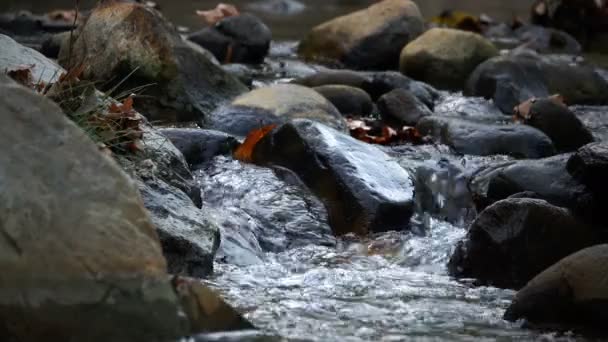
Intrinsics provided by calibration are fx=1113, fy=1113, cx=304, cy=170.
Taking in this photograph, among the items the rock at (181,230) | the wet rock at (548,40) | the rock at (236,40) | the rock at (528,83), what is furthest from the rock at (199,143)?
the wet rock at (548,40)

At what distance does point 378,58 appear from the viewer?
505 inches

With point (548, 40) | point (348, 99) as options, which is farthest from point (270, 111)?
point (548, 40)

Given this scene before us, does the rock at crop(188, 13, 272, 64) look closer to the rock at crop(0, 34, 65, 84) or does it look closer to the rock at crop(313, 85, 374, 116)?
the rock at crop(313, 85, 374, 116)

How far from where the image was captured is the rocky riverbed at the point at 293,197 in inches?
136

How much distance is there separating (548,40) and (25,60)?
471 inches

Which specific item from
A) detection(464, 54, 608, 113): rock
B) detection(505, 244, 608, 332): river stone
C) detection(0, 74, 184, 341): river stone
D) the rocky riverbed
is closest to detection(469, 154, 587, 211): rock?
the rocky riverbed

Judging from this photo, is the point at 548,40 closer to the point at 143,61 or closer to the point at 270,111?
the point at 270,111

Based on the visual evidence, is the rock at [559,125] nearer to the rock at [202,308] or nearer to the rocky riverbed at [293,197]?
the rocky riverbed at [293,197]

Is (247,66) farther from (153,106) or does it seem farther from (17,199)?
(17,199)

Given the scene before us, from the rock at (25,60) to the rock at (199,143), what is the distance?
1009 millimetres

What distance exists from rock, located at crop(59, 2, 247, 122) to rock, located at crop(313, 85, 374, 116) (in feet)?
3.56

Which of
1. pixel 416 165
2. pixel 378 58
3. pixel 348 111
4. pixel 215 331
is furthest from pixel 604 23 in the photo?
pixel 215 331

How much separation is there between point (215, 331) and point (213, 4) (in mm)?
18132

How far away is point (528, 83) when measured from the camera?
421 inches
